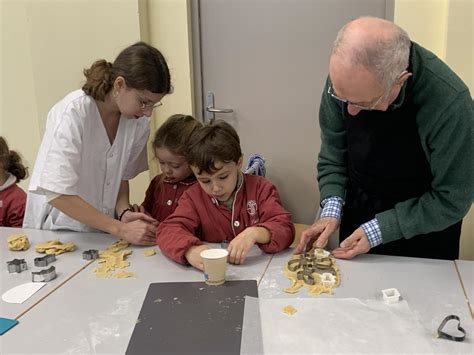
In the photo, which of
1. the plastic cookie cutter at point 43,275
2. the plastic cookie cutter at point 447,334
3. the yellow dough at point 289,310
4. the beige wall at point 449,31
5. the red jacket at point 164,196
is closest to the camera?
the plastic cookie cutter at point 447,334

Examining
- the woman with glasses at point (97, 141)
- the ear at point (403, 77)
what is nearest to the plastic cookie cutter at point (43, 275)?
the woman with glasses at point (97, 141)

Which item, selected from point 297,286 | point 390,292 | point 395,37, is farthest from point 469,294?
point 395,37

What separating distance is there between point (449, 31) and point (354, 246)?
1564mm

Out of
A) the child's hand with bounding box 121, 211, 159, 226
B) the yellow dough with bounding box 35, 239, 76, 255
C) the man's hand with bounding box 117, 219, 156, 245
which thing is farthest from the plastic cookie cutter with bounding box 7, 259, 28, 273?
the child's hand with bounding box 121, 211, 159, 226

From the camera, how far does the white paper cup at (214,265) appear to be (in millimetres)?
1365

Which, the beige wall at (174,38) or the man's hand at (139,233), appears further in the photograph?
the beige wall at (174,38)

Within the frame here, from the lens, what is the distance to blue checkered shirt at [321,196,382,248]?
58.9 inches

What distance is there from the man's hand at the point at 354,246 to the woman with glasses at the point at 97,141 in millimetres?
682

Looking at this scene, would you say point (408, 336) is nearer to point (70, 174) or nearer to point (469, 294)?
point (469, 294)

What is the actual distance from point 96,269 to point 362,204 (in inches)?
38.1

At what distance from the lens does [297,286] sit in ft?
4.53

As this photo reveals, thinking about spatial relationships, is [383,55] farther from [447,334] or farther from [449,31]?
[449,31]

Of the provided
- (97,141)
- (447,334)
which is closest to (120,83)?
(97,141)

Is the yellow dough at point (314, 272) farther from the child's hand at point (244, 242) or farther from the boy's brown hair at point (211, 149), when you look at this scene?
the boy's brown hair at point (211, 149)
